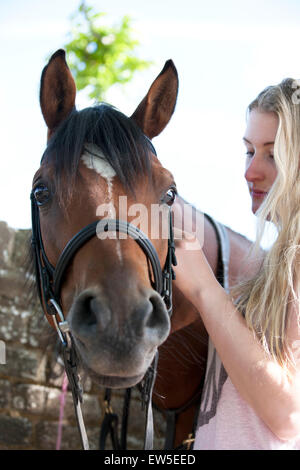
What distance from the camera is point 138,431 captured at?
327 centimetres

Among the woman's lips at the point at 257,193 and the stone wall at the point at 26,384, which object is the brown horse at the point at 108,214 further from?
the stone wall at the point at 26,384

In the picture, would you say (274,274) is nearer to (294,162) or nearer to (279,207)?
(279,207)

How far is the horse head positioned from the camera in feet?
3.94

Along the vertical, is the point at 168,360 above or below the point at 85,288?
below

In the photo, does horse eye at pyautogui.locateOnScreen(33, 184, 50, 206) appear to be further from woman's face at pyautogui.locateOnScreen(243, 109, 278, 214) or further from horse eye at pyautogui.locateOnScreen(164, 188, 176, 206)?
woman's face at pyautogui.locateOnScreen(243, 109, 278, 214)

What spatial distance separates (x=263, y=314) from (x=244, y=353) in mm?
167

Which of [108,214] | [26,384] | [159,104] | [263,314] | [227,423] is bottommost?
[26,384]

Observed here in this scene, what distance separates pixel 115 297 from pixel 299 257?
0.75 meters

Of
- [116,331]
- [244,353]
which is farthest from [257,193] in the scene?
[116,331]

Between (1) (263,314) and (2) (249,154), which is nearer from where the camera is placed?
(1) (263,314)

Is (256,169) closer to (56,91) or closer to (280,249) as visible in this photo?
(280,249)

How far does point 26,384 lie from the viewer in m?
3.12
